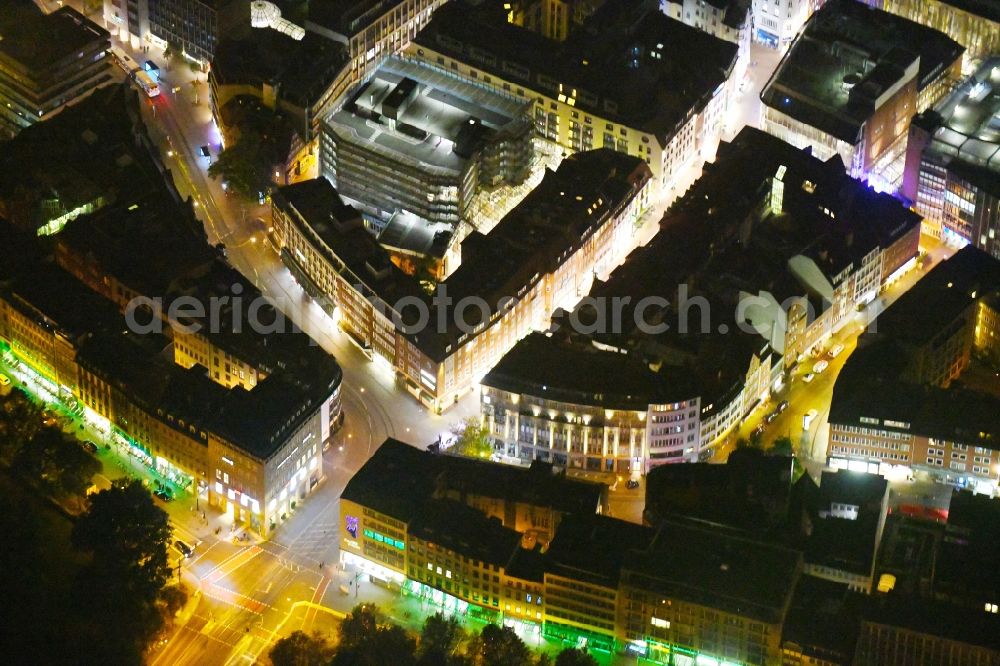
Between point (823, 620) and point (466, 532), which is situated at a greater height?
point (466, 532)

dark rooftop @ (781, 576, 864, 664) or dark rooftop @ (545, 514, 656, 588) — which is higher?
dark rooftop @ (545, 514, 656, 588)

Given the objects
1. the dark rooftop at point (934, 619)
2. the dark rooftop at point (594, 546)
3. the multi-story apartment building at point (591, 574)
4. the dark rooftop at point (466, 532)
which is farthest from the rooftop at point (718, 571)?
the dark rooftop at point (466, 532)

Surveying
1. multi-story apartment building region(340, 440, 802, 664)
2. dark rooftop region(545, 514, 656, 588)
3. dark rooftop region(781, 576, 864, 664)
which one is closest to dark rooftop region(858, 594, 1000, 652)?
dark rooftop region(781, 576, 864, 664)

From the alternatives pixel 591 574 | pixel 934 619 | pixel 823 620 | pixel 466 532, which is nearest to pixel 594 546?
pixel 591 574

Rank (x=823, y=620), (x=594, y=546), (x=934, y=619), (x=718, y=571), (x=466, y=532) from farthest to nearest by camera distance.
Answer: (x=466, y=532), (x=594, y=546), (x=718, y=571), (x=823, y=620), (x=934, y=619)

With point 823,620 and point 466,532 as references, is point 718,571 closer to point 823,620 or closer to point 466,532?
point 823,620

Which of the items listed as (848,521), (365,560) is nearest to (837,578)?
(848,521)

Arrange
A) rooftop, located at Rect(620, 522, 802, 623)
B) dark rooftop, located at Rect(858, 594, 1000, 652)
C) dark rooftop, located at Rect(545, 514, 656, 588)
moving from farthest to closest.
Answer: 1. dark rooftop, located at Rect(545, 514, 656, 588)
2. rooftop, located at Rect(620, 522, 802, 623)
3. dark rooftop, located at Rect(858, 594, 1000, 652)

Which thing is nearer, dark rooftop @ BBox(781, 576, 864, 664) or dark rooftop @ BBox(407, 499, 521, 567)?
dark rooftop @ BBox(781, 576, 864, 664)

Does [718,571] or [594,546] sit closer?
[718,571]

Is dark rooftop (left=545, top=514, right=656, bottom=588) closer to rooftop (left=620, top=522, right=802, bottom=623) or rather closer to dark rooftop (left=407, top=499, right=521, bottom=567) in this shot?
rooftop (left=620, top=522, right=802, bottom=623)
